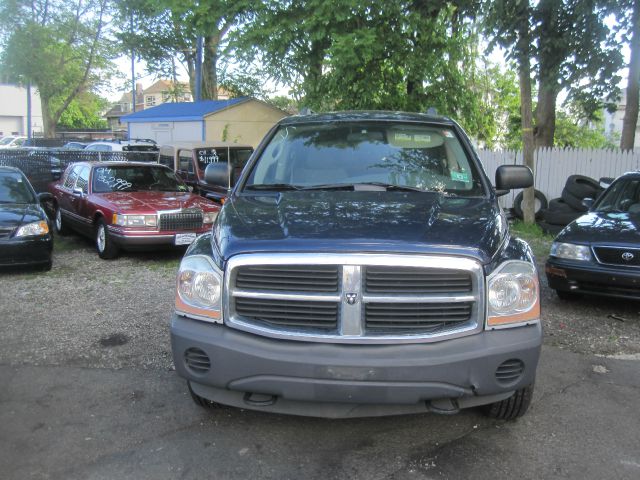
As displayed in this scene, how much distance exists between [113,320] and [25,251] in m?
2.53

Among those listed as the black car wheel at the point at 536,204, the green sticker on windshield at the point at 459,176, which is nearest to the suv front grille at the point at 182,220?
Answer: the green sticker on windshield at the point at 459,176

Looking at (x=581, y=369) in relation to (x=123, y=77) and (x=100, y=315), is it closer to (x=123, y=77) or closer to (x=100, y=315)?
(x=100, y=315)

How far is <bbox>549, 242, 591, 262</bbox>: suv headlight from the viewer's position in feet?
19.5

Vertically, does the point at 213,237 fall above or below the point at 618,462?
above

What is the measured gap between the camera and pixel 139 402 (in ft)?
13.2

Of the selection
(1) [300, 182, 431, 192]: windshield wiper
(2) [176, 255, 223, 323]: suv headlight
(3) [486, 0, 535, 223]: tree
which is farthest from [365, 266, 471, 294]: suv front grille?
(3) [486, 0, 535, 223]: tree

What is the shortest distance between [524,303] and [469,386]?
1.82ft

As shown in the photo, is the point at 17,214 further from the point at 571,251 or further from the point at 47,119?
the point at 47,119

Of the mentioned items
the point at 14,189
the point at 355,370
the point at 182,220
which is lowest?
the point at 355,370

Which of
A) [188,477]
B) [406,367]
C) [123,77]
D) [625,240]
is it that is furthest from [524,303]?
[123,77]

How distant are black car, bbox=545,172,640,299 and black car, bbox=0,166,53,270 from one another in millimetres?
6382

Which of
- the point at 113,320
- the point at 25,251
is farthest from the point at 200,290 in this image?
the point at 25,251

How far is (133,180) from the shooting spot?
9.91m

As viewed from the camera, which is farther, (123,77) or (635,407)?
(123,77)
